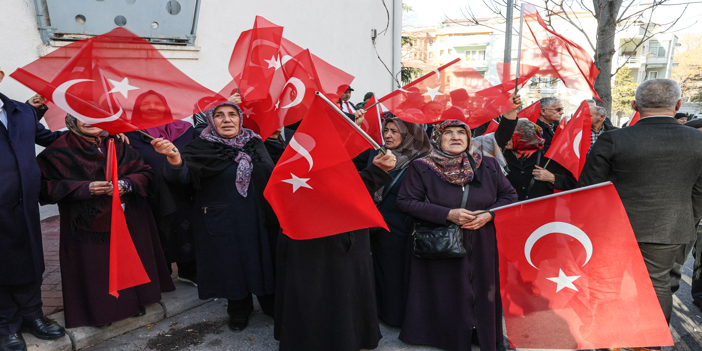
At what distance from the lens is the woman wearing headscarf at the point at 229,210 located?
3.46 meters

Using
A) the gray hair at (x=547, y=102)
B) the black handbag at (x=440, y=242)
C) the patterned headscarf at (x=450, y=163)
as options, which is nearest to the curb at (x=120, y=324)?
the black handbag at (x=440, y=242)

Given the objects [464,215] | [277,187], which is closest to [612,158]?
[464,215]

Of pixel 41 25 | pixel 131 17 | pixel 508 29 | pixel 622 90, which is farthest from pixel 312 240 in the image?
pixel 622 90

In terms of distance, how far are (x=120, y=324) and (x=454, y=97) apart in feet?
11.4

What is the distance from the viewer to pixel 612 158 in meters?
3.06

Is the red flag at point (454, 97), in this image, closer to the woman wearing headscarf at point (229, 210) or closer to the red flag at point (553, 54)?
the red flag at point (553, 54)

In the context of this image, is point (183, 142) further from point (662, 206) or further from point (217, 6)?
point (662, 206)

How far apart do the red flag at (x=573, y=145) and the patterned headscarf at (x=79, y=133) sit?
3.86 meters

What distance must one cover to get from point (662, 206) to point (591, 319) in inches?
36.9

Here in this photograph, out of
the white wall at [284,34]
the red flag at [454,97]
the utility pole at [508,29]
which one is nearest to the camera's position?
the red flag at [454,97]

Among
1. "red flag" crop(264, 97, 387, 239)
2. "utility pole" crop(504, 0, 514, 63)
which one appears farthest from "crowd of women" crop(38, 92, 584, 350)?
"utility pole" crop(504, 0, 514, 63)

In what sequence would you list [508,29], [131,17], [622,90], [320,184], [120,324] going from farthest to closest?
[622,90] → [508,29] → [131,17] → [120,324] → [320,184]

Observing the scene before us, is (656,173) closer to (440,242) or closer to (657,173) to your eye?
(657,173)

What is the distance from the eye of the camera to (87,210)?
3.25 meters
